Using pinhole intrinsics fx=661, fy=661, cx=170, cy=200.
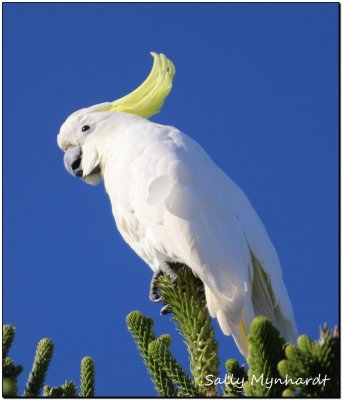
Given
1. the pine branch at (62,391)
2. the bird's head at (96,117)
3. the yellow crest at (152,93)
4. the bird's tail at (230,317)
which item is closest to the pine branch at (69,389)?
the pine branch at (62,391)

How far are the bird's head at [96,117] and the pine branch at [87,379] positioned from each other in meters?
1.92

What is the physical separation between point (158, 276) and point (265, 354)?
1.65m

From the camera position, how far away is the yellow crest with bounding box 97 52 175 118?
4789mm

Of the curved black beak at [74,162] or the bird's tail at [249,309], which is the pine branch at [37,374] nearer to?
the bird's tail at [249,309]

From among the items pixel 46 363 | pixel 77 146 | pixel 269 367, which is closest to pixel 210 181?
pixel 77 146

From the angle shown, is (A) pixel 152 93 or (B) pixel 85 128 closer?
(B) pixel 85 128

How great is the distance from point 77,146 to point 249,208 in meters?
1.40

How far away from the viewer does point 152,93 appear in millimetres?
4785

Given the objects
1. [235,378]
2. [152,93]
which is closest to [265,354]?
[235,378]

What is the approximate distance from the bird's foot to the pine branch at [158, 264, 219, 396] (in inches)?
2.9

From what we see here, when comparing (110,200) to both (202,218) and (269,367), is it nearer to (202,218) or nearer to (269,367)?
(202,218)

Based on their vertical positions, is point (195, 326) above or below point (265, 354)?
above

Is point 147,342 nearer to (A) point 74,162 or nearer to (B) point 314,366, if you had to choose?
(B) point 314,366

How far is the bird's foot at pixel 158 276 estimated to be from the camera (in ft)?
11.1
